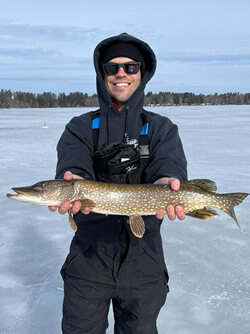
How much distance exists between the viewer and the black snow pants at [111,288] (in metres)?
2.25

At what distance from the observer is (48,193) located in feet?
7.71

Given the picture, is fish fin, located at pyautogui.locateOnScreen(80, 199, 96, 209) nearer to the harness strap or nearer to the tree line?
the harness strap

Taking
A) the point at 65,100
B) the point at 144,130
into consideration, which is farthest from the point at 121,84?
the point at 65,100

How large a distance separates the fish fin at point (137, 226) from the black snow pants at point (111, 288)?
107mm

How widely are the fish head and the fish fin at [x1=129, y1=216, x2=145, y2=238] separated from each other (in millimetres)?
410

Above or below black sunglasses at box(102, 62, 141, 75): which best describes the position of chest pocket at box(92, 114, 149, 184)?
below

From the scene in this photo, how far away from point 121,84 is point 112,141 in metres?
0.41

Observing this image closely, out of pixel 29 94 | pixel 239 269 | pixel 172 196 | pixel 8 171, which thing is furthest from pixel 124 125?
pixel 29 94

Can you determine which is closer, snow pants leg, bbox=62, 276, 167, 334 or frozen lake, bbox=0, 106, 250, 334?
snow pants leg, bbox=62, 276, 167, 334

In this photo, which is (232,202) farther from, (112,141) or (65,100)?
(65,100)

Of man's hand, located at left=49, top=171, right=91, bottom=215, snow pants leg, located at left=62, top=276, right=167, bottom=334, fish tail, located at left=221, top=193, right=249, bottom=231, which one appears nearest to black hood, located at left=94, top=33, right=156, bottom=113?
man's hand, located at left=49, top=171, right=91, bottom=215

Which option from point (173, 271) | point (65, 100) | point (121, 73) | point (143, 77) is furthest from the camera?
point (65, 100)

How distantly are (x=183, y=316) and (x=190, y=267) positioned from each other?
74 centimetres

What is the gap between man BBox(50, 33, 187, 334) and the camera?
2.26 meters
